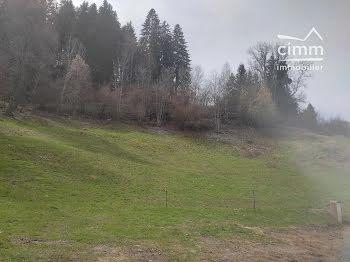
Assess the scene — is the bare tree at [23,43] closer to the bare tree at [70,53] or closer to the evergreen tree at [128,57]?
the bare tree at [70,53]

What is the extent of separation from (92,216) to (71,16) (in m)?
59.1

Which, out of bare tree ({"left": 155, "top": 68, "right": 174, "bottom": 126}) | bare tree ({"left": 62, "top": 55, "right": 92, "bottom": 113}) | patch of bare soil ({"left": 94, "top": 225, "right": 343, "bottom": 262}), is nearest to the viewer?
patch of bare soil ({"left": 94, "top": 225, "right": 343, "bottom": 262})

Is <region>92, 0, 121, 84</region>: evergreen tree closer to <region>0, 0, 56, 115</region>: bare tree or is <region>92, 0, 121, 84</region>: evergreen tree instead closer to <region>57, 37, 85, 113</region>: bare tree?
<region>57, 37, 85, 113</region>: bare tree

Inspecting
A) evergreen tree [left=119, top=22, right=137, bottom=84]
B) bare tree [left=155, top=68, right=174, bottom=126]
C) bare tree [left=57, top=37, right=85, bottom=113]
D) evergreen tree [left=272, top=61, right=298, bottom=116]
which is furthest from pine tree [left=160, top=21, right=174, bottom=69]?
evergreen tree [left=272, top=61, right=298, bottom=116]

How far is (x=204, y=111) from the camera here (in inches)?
2234

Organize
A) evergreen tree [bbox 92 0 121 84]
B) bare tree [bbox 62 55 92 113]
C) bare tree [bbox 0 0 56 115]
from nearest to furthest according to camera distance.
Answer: bare tree [bbox 0 0 56 115] < bare tree [bbox 62 55 92 113] < evergreen tree [bbox 92 0 121 84]

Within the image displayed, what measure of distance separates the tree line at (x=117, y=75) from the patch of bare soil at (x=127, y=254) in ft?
105

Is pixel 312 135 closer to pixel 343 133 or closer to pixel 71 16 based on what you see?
pixel 343 133

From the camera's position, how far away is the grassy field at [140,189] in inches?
516

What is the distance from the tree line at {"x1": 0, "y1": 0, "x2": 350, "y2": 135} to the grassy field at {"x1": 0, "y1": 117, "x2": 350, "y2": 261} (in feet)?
27.8

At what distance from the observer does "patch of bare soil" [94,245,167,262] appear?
35.9 feet

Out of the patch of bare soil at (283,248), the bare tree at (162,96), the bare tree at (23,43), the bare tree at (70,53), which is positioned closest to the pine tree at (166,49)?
the bare tree at (162,96)

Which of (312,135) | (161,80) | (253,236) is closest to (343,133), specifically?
(312,135)

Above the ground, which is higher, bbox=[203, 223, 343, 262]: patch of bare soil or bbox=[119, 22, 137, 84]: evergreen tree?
bbox=[119, 22, 137, 84]: evergreen tree
